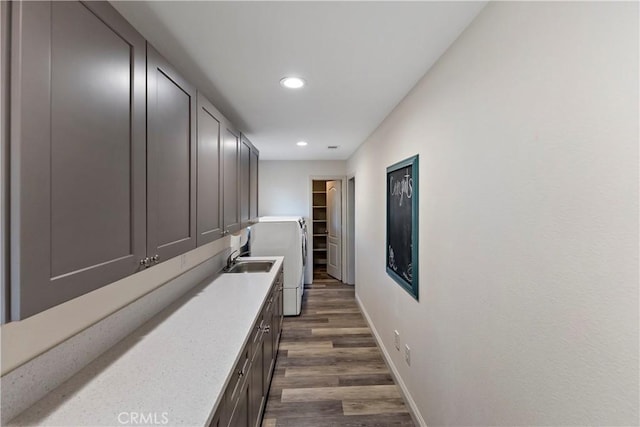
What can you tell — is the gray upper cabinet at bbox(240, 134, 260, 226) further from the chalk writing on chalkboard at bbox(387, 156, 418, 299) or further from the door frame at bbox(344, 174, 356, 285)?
the door frame at bbox(344, 174, 356, 285)

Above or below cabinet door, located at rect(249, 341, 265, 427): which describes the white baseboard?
below

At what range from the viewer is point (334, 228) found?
567cm

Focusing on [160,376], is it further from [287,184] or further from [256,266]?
[287,184]

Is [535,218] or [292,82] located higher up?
[292,82]

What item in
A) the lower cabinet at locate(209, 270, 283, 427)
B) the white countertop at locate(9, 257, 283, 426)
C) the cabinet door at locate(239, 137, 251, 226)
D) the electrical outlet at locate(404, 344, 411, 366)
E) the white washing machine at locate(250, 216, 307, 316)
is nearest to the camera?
the white countertop at locate(9, 257, 283, 426)

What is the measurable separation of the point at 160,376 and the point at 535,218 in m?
1.48

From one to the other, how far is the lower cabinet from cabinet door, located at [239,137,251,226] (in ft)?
3.34

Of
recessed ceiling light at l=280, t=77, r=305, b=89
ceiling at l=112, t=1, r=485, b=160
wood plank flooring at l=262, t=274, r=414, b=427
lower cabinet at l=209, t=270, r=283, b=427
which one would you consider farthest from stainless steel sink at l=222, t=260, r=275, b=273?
recessed ceiling light at l=280, t=77, r=305, b=89

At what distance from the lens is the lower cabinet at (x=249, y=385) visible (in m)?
1.15

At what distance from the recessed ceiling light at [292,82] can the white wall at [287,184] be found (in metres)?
3.39

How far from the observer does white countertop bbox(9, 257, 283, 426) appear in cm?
89

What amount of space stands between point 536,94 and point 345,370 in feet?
8.49

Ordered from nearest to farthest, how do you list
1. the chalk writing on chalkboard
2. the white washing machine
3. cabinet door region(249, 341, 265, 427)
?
1. cabinet door region(249, 341, 265, 427)
2. the chalk writing on chalkboard
3. the white washing machine

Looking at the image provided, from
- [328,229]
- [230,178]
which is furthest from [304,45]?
[328,229]
